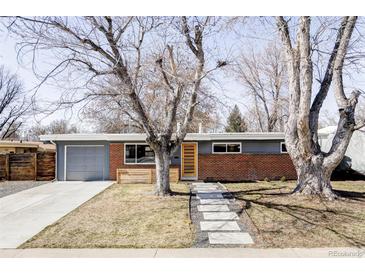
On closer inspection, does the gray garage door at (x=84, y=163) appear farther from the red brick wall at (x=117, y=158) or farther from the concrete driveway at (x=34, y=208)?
the concrete driveway at (x=34, y=208)

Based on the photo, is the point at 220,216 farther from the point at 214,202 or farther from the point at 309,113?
the point at 309,113

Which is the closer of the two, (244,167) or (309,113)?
(309,113)

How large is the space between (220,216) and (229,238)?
148cm

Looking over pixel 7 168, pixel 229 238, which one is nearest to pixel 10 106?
pixel 7 168

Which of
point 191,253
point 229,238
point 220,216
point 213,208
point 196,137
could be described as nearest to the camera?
point 191,253

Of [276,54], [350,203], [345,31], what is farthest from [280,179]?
[276,54]

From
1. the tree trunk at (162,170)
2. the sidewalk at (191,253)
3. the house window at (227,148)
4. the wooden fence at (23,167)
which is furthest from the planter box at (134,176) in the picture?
the sidewalk at (191,253)

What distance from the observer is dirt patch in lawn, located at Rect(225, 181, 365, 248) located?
4730mm

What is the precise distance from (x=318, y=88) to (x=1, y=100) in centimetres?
2997

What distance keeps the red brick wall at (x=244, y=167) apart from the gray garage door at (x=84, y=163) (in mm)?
5136

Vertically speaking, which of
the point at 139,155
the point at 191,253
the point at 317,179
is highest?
the point at 139,155

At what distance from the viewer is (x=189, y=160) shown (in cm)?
1327

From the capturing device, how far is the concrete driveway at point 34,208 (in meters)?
5.27

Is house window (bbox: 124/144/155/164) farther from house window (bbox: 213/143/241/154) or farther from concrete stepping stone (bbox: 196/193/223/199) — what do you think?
concrete stepping stone (bbox: 196/193/223/199)
